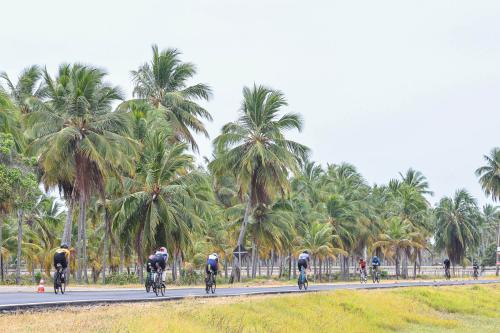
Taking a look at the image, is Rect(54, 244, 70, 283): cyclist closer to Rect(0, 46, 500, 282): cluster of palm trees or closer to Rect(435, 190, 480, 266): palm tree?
Rect(0, 46, 500, 282): cluster of palm trees

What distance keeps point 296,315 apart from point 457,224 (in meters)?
78.6

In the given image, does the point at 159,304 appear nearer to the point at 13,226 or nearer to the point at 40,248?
the point at 40,248

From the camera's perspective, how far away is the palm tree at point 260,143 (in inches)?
2015

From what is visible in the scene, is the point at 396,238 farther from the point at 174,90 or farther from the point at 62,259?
the point at 62,259

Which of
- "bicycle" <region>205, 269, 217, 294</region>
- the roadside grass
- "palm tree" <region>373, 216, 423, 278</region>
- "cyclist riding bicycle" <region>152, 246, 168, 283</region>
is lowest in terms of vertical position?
the roadside grass

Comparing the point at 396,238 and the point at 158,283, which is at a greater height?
the point at 396,238

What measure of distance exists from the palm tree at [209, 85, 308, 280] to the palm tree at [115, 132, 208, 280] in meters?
7.35

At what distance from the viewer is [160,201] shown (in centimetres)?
4256

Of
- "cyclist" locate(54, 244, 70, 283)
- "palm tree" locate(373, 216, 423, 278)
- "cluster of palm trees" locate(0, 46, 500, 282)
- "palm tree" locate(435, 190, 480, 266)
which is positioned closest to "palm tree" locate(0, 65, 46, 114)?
"cluster of palm trees" locate(0, 46, 500, 282)

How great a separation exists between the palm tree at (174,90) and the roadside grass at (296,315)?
22.0 meters

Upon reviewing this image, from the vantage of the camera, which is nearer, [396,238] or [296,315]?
[296,315]

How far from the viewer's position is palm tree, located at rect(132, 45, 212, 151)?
2095 inches

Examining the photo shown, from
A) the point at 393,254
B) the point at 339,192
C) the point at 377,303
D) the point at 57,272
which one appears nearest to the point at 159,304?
the point at 57,272

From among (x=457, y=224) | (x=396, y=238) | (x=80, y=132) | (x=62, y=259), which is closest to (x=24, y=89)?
(x=80, y=132)
